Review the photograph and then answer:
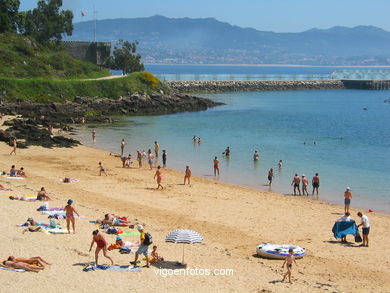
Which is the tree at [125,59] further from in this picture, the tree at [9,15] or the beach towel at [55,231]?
the beach towel at [55,231]

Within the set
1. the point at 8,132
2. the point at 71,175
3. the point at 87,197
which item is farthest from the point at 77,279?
the point at 8,132

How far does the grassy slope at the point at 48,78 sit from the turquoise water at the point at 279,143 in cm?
758

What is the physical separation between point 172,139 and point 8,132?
40.8 feet

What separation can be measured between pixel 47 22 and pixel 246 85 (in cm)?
4251

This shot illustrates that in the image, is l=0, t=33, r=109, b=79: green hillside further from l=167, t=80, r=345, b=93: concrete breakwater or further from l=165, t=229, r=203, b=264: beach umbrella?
l=165, t=229, r=203, b=264: beach umbrella

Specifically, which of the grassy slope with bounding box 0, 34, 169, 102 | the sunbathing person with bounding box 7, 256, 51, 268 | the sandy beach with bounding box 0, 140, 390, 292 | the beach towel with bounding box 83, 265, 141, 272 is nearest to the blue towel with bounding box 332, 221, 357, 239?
the sandy beach with bounding box 0, 140, 390, 292

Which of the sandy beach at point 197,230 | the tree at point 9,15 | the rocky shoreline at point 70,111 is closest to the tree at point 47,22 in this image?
the tree at point 9,15

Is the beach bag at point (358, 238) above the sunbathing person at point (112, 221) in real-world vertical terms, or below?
below

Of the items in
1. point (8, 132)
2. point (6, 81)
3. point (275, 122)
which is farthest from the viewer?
point (275, 122)

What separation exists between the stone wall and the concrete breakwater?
12046mm

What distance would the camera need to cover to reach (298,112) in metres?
70.5

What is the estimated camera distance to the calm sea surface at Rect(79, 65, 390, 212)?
2917 cm

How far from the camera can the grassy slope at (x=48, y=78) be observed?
177 feet

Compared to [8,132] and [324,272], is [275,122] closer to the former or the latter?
[8,132]
